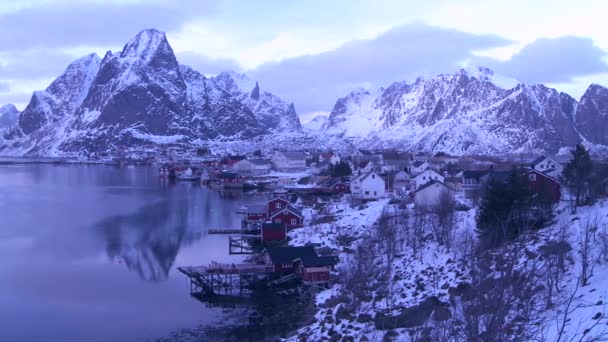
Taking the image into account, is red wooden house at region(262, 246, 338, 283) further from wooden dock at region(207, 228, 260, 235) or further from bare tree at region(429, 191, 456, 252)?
wooden dock at region(207, 228, 260, 235)

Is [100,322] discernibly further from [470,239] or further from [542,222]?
[542,222]

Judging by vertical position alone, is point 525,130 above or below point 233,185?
above

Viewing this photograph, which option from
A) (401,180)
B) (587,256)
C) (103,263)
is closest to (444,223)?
(587,256)

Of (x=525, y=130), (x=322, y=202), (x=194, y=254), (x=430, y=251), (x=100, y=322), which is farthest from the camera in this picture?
(x=525, y=130)

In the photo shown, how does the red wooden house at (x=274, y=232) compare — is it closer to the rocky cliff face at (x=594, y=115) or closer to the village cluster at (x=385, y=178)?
the village cluster at (x=385, y=178)

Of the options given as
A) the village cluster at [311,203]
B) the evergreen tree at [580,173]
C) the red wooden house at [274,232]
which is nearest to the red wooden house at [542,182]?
the village cluster at [311,203]

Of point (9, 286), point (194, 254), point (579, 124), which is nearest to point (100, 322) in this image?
point (9, 286)
